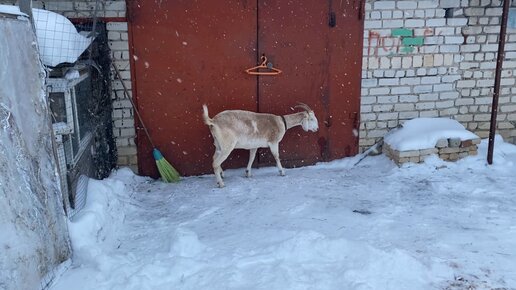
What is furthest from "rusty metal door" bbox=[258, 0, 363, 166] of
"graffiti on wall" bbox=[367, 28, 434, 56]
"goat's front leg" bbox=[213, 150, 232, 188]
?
"goat's front leg" bbox=[213, 150, 232, 188]

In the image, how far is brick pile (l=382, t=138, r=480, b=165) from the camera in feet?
18.6

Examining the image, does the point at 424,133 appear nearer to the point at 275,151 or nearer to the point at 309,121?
the point at 309,121

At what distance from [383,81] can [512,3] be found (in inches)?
78.4

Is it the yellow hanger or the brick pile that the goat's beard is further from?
the brick pile

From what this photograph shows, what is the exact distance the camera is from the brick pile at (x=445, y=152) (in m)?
5.68

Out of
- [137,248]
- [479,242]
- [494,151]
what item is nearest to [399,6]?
[494,151]

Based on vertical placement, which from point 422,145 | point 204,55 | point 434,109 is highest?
point 204,55

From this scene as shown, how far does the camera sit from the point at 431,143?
18.7 ft

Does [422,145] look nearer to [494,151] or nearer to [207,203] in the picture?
[494,151]

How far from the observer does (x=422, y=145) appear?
569 cm

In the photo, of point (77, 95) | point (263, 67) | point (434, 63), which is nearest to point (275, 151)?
point (263, 67)

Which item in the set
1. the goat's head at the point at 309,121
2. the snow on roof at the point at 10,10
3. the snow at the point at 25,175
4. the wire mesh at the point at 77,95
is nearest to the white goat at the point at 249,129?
the goat's head at the point at 309,121

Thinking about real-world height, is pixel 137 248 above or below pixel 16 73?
below

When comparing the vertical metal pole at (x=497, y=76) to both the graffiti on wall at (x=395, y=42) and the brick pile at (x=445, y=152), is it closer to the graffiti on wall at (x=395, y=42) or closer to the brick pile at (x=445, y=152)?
the brick pile at (x=445, y=152)
